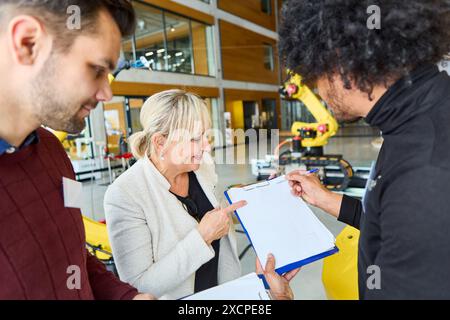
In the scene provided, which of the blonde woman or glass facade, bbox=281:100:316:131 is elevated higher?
glass facade, bbox=281:100:316:131

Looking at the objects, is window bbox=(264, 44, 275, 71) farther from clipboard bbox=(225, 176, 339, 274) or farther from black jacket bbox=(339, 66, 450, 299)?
black jacket bbox=(339, 66, 450, 299)

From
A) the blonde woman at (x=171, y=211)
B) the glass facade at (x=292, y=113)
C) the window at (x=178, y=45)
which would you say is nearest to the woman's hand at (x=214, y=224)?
the blonde woman at (x=171, y=211)

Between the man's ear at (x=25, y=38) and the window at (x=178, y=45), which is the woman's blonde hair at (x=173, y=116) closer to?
the man's ear at (x=25, y=38)

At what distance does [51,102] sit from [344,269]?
1643 mm

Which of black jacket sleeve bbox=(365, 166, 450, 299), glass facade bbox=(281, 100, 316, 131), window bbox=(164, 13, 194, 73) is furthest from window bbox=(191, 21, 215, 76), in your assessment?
black jacket sleeve bbox=(365, 166, 450, 299)

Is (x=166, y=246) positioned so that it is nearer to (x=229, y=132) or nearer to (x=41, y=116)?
(x=41, y=116)

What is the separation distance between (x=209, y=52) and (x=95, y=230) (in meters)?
11.3

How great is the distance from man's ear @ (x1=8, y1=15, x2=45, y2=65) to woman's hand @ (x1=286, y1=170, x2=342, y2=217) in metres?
1.09

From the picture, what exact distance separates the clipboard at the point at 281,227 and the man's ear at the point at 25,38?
0.85m

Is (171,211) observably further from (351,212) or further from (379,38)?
(379,38)

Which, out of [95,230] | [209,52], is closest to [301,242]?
[95,230]

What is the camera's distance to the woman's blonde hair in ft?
4.55

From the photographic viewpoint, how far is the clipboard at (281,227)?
1.12 m

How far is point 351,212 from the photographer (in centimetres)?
129
